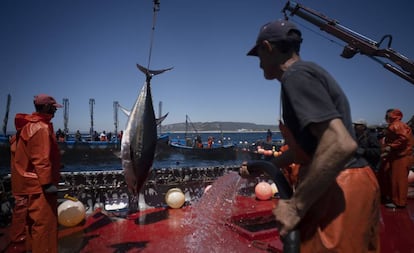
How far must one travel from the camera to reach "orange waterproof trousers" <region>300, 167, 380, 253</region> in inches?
59.1

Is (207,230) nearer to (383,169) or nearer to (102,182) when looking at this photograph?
(102,182)

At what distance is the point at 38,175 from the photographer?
342 cm

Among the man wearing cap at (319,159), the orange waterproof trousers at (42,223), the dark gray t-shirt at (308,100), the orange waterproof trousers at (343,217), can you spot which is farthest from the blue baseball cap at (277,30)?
the orange waterproof trousers at (42,223)

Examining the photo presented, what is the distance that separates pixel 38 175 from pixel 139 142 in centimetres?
127

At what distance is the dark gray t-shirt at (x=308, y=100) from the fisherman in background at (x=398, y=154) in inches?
226

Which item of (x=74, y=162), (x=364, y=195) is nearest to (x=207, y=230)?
(x=364, y=195)

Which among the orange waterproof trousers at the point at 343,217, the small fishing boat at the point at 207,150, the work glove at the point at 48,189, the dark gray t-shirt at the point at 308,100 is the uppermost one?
the dark gray t-shirt at the point at 308,100

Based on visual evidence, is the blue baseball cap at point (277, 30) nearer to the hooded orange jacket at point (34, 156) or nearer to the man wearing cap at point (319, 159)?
the man wearing cap at point (319, 159)

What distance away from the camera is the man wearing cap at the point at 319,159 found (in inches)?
51.7

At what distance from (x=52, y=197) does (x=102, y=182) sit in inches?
166

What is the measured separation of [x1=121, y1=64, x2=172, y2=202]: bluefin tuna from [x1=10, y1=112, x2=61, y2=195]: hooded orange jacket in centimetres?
94

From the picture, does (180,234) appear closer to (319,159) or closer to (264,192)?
(264,192)

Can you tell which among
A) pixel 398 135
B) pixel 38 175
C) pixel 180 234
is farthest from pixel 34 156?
pixel 398 135

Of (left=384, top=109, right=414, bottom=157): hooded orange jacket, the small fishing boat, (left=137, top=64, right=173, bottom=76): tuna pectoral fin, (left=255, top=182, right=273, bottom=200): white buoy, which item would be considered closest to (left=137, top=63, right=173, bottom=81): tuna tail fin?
(left=137, top=64, right=173, bottom=76): tuna pectoral fin
